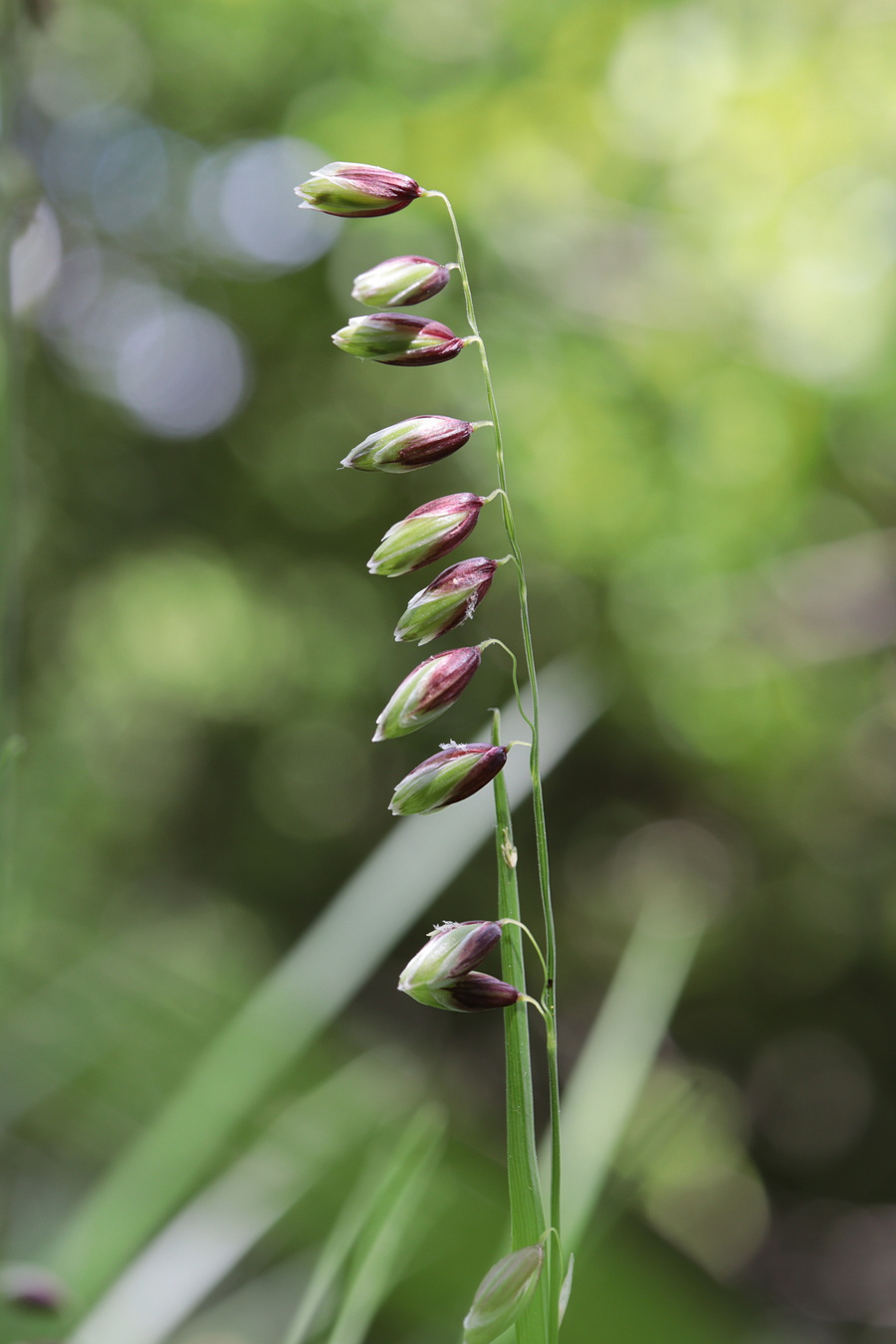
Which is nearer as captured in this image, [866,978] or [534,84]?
[534,84]

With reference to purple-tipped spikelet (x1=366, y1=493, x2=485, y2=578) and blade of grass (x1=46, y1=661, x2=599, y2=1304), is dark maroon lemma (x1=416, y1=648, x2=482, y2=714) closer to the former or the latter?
purple-tipped spikelet (x1=366, y1=493, x2=485, y2=578)

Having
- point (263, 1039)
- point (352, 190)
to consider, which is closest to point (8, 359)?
point (352, 190)

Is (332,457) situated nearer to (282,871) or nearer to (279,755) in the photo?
(279,755)

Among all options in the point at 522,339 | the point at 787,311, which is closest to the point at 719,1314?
the point at 787,311

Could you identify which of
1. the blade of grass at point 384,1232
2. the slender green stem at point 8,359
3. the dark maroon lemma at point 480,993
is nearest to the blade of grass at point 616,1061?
the blade of grass at point 384,1232

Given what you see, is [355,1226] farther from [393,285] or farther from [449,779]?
[393,285]

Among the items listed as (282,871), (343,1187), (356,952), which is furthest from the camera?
(282,871)

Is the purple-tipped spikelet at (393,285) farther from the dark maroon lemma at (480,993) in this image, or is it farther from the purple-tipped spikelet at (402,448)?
the dark maroon lemma at (480,993)
